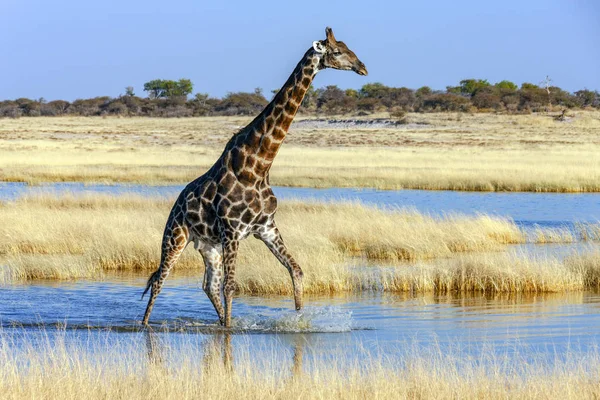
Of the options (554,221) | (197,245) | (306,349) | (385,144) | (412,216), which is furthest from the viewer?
(385,144)

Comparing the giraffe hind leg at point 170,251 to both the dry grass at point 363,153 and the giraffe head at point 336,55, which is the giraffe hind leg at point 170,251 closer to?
the giraffe head at point 336,55

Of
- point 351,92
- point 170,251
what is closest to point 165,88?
point 351,92

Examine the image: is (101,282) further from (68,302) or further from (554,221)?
(554,221)

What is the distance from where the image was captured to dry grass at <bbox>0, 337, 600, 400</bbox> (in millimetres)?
6621

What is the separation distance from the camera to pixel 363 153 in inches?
1732

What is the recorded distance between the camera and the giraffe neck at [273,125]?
32.0 feet

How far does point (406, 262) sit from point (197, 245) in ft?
19.6

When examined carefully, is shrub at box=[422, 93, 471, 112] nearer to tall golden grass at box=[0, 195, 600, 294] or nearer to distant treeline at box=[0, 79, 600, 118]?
distant treeline at box=[0, 79, 600, 118]

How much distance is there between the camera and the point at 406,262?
15539 millimetres

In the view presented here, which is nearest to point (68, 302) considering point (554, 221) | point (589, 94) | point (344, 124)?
point (554, 221)

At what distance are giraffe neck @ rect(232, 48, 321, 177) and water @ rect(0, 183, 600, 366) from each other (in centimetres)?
182

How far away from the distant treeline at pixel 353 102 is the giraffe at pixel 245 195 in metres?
62.8

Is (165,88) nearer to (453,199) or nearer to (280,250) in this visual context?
(453,199)

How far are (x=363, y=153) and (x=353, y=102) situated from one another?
121 feet
